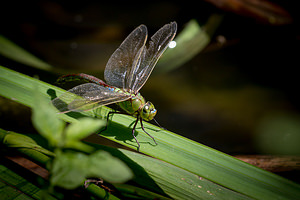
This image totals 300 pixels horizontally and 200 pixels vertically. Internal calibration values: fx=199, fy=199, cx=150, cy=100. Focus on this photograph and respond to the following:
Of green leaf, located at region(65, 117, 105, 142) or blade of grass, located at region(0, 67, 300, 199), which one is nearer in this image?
green leaf, located at region(65, 117, 105, 142)

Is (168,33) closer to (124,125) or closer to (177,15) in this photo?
(124,125)

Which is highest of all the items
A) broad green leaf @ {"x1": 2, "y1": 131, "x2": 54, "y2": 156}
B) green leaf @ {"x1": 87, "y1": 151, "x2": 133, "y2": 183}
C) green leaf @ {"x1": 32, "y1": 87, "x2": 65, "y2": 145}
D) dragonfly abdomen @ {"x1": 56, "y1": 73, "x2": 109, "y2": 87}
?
dragonfly abdomen @ {"x1": 56, "y1": 73, "x2": 109, "y2": 87}

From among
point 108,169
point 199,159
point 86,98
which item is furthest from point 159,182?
point 86,98

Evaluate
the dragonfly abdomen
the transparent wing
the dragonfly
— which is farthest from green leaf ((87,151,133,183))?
the dragonfly abdomen

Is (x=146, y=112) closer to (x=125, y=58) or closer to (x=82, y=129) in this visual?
(x=125, y=58)

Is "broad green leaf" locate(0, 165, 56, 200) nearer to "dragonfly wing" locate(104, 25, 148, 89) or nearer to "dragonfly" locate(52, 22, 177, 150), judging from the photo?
"dragonfly" locate(52, 22, 177, 150)

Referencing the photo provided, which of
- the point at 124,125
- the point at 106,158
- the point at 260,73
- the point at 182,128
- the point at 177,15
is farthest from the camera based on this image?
the point at 177,15

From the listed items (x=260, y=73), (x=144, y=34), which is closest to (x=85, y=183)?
(x=144, y=34)
